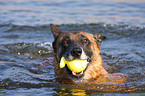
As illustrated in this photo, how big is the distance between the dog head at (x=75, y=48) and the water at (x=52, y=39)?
0.33 m

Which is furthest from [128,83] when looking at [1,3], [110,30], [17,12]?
[1,3]

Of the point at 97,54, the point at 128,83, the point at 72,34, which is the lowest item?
the point at 128,83

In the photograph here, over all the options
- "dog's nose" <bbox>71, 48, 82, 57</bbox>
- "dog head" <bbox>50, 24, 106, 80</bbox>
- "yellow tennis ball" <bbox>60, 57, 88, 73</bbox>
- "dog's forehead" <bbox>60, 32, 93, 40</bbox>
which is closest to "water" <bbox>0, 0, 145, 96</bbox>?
"dog head" <bbox>50, 24, 106, 80</bbox>

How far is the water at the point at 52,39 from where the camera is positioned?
5.53m

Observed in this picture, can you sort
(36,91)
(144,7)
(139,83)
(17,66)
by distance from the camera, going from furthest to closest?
(144,7), (17,66), (139,83), (36,91)

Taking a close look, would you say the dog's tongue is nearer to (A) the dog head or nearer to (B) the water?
(A) the dog head

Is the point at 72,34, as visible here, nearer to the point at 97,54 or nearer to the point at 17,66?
the point at 97,54

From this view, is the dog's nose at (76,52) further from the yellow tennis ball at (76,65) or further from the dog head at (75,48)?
the yellow tennis ball at (76,65)

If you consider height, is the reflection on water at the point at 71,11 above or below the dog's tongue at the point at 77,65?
above

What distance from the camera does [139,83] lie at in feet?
19.0

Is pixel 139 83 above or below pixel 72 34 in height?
below

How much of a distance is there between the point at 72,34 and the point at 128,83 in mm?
1585

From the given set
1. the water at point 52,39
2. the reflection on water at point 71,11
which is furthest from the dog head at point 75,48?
the reflection on water at point 71,11

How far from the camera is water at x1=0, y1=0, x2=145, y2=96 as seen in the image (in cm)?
553
